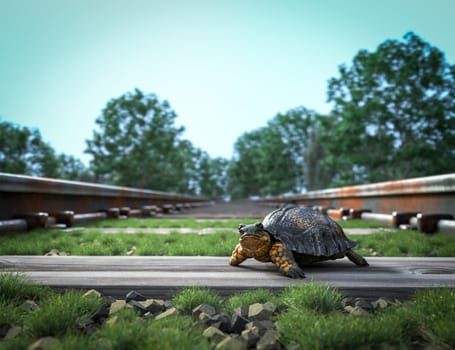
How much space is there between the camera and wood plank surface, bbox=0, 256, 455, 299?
7.87 feet

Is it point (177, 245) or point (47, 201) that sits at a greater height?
point (47, 201)

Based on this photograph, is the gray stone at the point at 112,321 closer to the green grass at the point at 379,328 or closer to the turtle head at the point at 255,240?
the green grass at the point at 379,328

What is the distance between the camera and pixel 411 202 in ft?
24.9

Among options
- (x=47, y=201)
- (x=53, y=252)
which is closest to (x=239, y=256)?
(x=53, y=252)

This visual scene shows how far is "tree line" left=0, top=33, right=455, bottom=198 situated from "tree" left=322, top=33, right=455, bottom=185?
57 mm

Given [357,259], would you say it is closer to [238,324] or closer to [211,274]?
[211,274]

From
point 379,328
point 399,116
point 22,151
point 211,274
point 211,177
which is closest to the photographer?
point 379,328

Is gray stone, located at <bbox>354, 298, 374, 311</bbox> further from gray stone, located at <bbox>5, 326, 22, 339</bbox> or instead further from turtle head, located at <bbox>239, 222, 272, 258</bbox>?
gray stone, located at <bbox>5, 326, 22, 339</bbox>

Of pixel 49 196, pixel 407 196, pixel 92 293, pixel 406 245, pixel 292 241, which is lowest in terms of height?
pixel 406 245

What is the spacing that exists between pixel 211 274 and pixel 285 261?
0.52m

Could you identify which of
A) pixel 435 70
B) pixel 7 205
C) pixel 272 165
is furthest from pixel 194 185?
pixel 7 205

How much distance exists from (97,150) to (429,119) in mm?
36008

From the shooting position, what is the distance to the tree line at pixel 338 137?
24109 millimetres

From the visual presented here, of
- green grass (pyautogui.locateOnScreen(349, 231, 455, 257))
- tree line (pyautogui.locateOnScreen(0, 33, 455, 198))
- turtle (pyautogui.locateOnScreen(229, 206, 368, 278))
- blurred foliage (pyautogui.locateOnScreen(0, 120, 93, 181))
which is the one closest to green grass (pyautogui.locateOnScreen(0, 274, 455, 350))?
turtle (pyautogui.locateOnScreen(229, 206, 368, 278))
